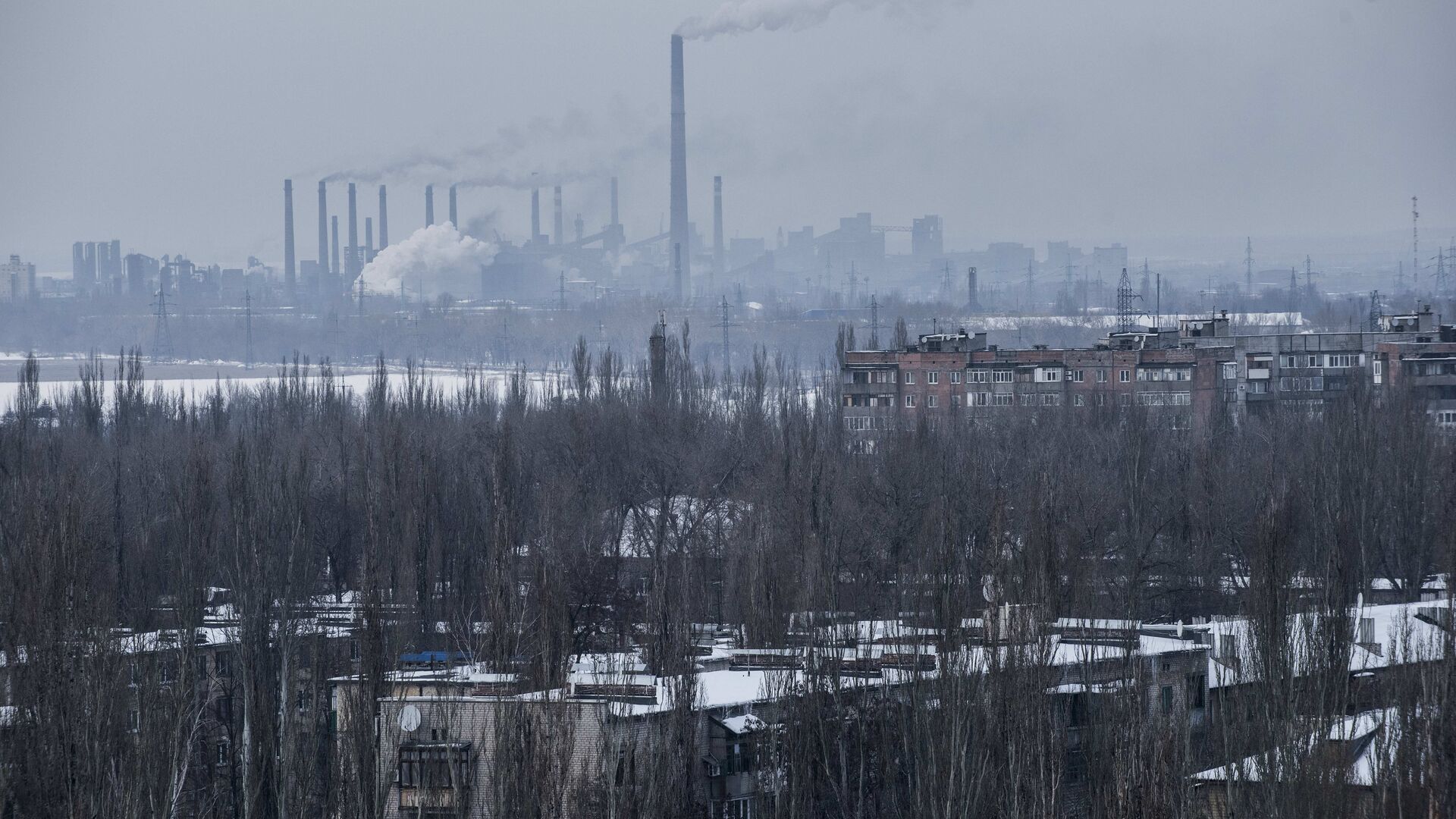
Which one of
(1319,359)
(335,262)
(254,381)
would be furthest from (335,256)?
(1319,359)

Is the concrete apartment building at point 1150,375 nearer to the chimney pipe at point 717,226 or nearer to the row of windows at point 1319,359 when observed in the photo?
the row of windows at point 1319,359

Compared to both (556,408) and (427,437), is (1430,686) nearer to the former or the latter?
(427,437)

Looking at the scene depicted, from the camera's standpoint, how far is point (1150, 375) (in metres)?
24.6

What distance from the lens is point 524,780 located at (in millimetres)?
7402

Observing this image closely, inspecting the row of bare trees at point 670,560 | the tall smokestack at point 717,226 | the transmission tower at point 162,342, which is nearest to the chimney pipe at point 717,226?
the tall smokestack at point 717,226

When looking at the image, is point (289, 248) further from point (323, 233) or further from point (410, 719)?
point (410, 719)

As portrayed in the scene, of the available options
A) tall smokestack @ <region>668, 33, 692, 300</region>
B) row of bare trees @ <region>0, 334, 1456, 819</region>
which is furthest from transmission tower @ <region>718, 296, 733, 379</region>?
row of bare trees @ <region>0, 334, 1456, 819</region>

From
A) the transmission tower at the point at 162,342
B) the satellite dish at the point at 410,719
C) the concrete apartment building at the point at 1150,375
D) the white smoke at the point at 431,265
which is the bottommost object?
the satellite dish at the point at 410,719

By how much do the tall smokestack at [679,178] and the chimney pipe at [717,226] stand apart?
691 cm

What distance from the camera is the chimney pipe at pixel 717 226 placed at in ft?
283

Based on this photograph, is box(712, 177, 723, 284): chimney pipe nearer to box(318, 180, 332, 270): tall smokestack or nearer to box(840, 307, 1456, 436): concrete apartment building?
box(318, 180, 332, 270): tall smokestack

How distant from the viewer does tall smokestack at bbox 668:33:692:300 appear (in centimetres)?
5966

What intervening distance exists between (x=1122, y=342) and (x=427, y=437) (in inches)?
428

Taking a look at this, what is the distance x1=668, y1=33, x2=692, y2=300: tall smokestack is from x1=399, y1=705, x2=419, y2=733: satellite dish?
50.7 metres
